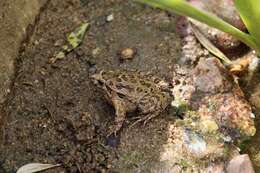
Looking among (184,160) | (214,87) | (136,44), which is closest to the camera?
(184,160)

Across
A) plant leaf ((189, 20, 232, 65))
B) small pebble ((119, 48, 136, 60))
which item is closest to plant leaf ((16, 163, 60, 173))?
small pebble ((119, 48, 136, 60))

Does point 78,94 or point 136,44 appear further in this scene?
point 136,44

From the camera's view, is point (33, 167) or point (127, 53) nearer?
point (33, 167)

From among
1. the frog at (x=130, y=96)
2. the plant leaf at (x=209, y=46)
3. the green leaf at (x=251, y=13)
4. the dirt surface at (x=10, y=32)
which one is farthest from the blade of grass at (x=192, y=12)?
the dirt surface at (x=10, y=32)

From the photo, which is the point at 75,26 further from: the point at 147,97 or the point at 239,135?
the point at 239,135

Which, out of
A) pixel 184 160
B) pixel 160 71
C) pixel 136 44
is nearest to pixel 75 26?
pixel 136 44

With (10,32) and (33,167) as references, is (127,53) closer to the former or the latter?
(10,32)

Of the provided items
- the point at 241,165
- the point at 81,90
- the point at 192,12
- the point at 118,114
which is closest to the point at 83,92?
the point at 81,90
